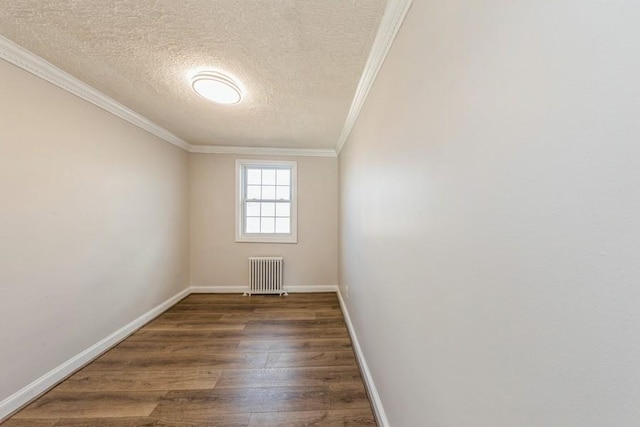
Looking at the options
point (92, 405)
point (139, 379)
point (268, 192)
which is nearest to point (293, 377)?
point (139, 379)

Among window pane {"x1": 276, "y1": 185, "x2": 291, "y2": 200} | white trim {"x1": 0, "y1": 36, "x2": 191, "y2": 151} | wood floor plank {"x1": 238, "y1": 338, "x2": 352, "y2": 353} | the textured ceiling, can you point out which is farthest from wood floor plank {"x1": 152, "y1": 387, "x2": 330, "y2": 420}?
window pane {"x1": 276, "y1": 185, "x2": 291, "y2": 200}

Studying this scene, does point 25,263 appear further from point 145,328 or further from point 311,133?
point 311,133

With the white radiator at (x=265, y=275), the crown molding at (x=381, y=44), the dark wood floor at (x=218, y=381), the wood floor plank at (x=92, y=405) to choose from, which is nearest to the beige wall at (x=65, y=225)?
the wood floor plank at (x=92, y=405)

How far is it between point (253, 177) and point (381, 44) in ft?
9.74

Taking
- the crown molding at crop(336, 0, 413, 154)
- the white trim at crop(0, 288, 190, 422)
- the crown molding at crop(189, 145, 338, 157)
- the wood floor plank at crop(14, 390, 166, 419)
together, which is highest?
the crown molding at crop(189, 145, 338, 157)

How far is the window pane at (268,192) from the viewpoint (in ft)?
12.8

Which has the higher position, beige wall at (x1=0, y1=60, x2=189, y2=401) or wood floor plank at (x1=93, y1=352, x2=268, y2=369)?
beige wall at (x1=0, y1=60, x2=189, y2=401)

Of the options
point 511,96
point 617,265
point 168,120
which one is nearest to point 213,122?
point 168,120

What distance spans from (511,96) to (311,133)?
106 inches

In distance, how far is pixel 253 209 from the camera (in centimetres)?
390

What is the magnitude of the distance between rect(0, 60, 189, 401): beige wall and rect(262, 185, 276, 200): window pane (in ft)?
4.94

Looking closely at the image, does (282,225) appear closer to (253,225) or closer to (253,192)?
(253,225)

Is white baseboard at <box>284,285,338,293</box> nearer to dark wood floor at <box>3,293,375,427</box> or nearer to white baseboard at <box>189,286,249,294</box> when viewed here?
white baseboard at <box>189,286,249,294</box>

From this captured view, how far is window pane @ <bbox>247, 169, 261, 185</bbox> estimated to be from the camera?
3.90m
